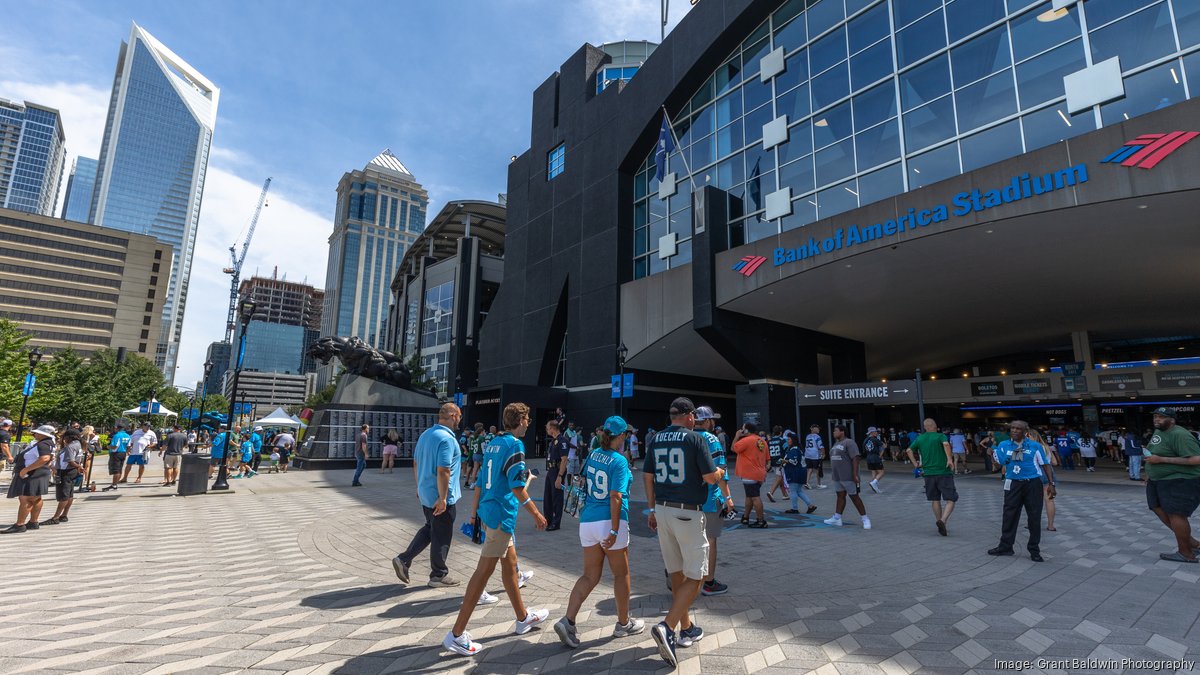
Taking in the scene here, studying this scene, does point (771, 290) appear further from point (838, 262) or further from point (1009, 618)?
point (1009, 618)

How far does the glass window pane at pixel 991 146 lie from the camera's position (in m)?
17.0

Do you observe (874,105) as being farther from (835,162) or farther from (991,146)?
(991,146)

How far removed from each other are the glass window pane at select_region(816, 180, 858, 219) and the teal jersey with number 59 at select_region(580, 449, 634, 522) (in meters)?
19.5

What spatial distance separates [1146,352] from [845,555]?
37.9 m

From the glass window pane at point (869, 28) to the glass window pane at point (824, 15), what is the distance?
32.9 inches

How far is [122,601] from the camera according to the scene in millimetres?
5188

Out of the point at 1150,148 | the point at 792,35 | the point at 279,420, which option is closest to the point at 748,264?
the point at 792,35

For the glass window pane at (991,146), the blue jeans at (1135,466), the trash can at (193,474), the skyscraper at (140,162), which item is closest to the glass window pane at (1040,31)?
the glass window pane at (991,146)

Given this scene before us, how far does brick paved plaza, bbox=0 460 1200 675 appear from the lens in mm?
3912

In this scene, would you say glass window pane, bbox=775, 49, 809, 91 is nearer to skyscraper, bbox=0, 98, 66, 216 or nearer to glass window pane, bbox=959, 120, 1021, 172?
glass window pane, bbox=959, 120, 1021, 172

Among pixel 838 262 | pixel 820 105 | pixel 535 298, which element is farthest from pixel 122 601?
pixel 535 298

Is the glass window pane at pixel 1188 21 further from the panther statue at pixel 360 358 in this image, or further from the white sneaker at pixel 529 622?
the panther statue at pixel 360 358

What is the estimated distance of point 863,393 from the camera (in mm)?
21031

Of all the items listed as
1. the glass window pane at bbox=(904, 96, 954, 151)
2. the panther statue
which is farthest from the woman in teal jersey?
the panther statue
